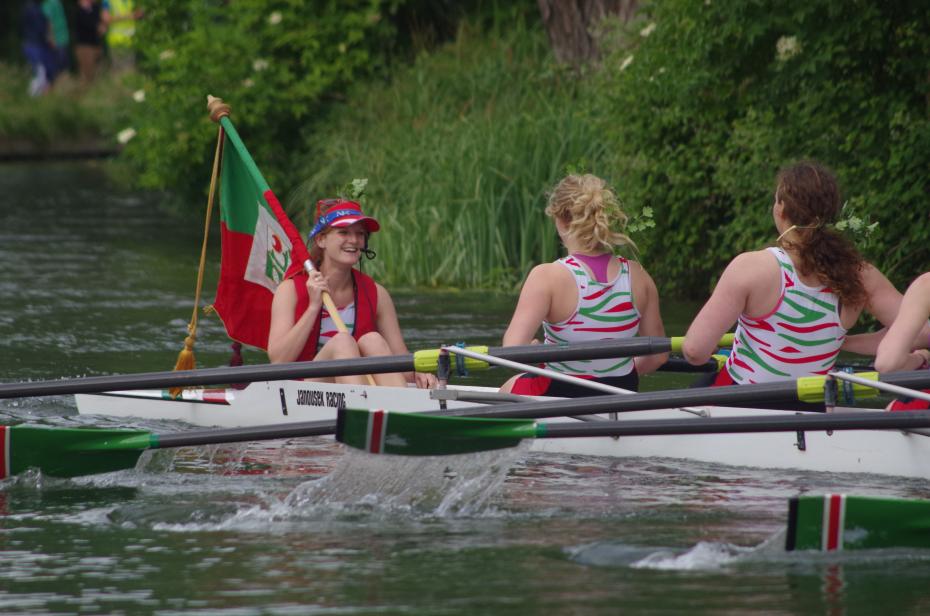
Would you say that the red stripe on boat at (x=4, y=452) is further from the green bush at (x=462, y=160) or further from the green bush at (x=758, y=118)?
the green bush at (x=462, y=160)

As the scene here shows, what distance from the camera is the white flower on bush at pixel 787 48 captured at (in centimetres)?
1018

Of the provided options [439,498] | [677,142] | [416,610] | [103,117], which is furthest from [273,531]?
[103,117]

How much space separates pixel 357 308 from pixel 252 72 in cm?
911

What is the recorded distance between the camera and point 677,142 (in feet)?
41.1

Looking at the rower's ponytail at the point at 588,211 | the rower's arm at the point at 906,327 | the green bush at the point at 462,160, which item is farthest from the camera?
the green bush at the point at 462,160

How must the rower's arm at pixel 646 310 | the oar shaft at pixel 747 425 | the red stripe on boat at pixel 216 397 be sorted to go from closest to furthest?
1. the oar shaft at pixel 747 425
2. the rower's arm at pixel 646 310
3. the red stripe on boat at pixel 216 397

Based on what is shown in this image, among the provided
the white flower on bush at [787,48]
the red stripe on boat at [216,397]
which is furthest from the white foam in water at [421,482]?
the white flower on bush at [787,48]

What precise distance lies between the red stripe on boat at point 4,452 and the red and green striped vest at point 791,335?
119 inches

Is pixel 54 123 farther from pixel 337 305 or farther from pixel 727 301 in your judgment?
pixel 727 301

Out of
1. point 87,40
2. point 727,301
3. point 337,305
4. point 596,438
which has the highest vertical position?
point 87,40

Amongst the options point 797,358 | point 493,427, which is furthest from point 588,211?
point 493,427

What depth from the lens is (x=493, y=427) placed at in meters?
6.53

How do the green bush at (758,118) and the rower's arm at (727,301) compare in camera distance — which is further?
the green bush at (758,118)

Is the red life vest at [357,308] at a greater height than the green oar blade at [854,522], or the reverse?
the red life vest at [357,308]
